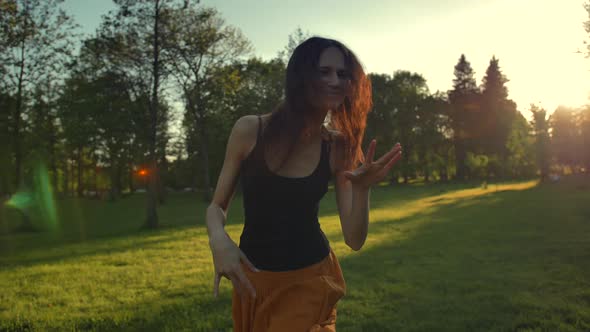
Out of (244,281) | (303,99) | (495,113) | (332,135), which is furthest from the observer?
(495,113)

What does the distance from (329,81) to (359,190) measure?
62cm

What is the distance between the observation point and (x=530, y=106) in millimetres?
66000

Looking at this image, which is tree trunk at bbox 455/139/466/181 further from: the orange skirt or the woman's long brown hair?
the orange skirt

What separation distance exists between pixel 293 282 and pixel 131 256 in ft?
39.1

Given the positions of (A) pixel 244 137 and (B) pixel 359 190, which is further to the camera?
(B) pixel 359 190

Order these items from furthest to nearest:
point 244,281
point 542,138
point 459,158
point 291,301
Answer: point 459,158 < point 542,138 < point 291,301 < point 244,281

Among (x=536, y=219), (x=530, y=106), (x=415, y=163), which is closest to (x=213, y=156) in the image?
(x=415, y=163)

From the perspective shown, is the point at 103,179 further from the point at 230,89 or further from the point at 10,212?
the point at 230,89

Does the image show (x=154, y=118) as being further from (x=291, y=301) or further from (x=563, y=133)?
(x=563, y=133)

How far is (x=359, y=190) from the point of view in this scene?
7.81 ft

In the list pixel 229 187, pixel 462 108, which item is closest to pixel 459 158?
pixel 462 108

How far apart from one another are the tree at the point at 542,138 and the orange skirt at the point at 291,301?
66.0 meters

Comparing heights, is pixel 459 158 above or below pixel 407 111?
below

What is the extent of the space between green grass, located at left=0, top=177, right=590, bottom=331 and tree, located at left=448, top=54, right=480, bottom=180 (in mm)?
56791
